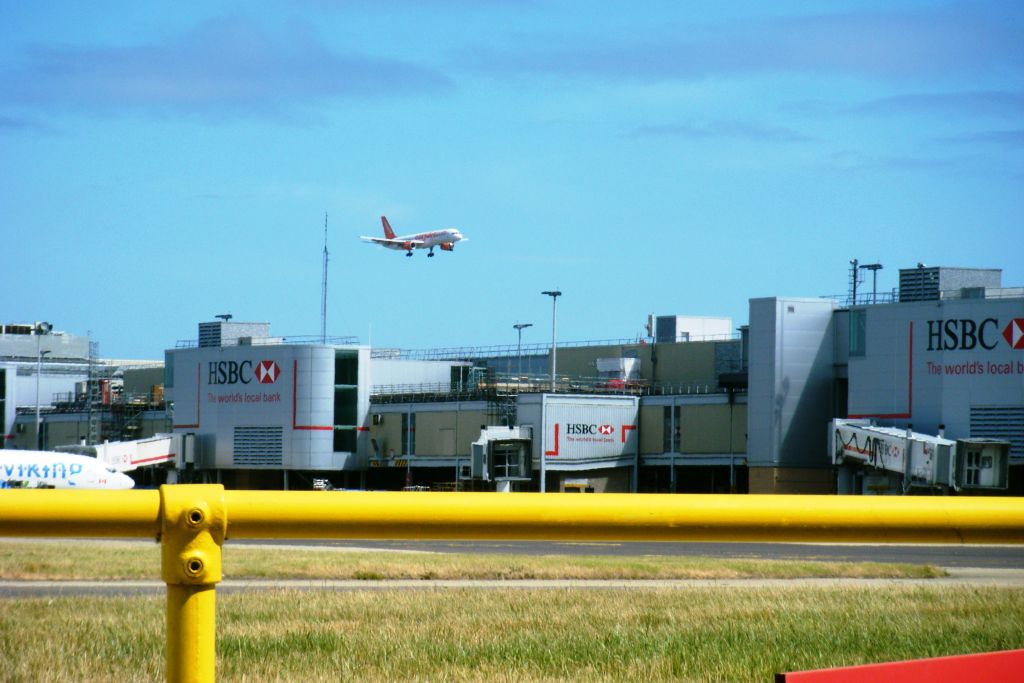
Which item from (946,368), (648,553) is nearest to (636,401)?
(946,368)

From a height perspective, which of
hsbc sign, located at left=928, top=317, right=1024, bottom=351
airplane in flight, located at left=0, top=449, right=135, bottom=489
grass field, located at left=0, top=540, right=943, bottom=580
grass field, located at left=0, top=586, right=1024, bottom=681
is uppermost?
hsbc sign, located at left=928, top=317, right=1024, bottom=351

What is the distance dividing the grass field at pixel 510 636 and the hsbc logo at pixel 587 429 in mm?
78295

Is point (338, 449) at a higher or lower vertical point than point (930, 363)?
lower

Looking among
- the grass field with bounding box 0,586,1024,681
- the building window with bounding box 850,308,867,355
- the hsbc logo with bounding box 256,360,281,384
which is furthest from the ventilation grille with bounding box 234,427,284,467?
the grass field with bounding box 0,586,1024,681

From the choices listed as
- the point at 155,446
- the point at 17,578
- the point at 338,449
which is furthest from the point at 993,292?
the point at 17,578

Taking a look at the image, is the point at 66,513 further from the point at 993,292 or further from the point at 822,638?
the point at 993,292

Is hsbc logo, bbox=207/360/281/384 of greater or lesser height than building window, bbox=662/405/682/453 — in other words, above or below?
above

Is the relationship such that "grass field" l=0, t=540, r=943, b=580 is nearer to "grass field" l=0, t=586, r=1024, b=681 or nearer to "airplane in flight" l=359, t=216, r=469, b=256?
"grass field" l=0, t=586, r=1024, b=681

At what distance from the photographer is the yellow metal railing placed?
3.61 meters

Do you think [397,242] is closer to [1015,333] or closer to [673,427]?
[673,427]

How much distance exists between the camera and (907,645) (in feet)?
20.7

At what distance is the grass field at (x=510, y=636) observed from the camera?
541cm

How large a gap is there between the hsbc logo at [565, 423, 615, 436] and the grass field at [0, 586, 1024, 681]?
78.3m

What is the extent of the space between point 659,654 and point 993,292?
73360mm
